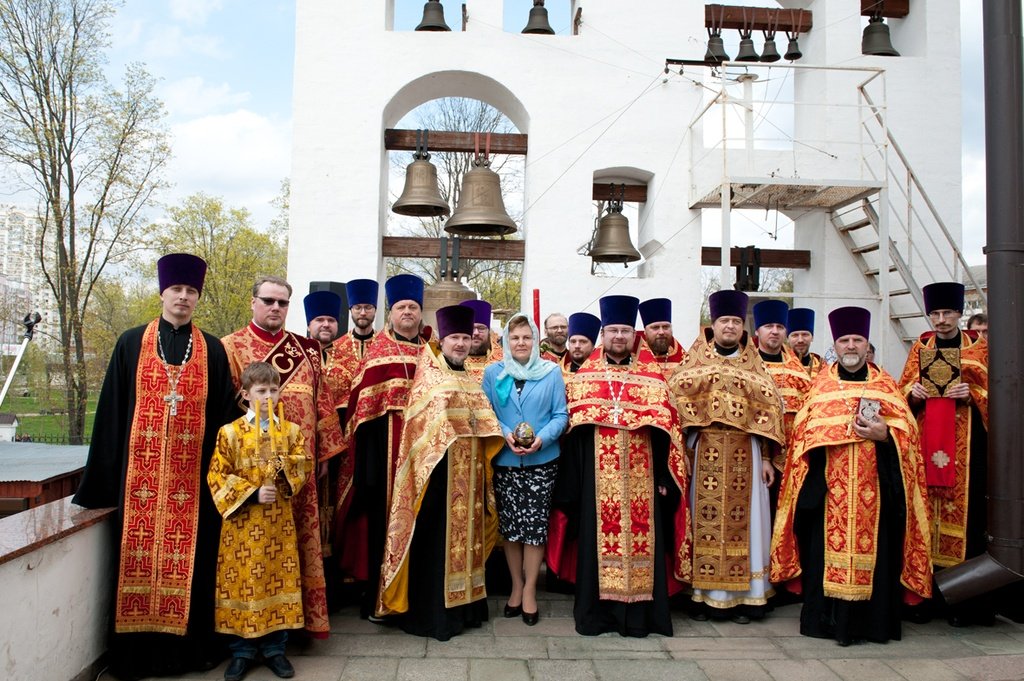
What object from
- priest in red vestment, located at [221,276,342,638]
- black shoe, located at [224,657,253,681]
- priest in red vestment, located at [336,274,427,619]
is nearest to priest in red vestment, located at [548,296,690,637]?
priest in red vestment, located at [336,274,427,619]

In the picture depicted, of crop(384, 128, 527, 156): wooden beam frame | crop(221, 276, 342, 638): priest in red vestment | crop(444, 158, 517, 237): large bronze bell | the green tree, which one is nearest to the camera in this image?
crop(221, 276, 342, 638): priest in red vestment

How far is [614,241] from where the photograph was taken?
8.90 metres

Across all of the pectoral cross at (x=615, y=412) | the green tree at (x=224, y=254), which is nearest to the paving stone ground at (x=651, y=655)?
the pectoral cross at (x=615, y=412)

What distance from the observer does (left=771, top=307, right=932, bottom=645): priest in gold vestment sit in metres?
4.71

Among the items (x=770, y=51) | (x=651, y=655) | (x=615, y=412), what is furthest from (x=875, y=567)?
(x=770, y=51)

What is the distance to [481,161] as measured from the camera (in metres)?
8.42

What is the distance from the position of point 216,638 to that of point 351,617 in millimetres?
1097

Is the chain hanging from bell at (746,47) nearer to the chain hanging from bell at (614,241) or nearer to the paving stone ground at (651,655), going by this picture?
the chain hanging from bell at (614,241)

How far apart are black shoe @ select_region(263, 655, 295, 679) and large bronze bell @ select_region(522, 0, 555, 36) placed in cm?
725

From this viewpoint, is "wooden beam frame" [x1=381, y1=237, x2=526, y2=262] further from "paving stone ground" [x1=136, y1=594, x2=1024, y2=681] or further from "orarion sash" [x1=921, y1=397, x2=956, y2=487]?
"orarion sash" [x1=921, y1=397, x2=956, y2=487]

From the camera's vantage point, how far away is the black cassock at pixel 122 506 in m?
3.89

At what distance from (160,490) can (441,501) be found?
1.59 meters

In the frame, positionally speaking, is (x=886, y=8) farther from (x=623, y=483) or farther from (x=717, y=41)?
(x=623, y=483)

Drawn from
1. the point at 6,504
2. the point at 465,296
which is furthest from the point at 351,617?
the point at 465,296
